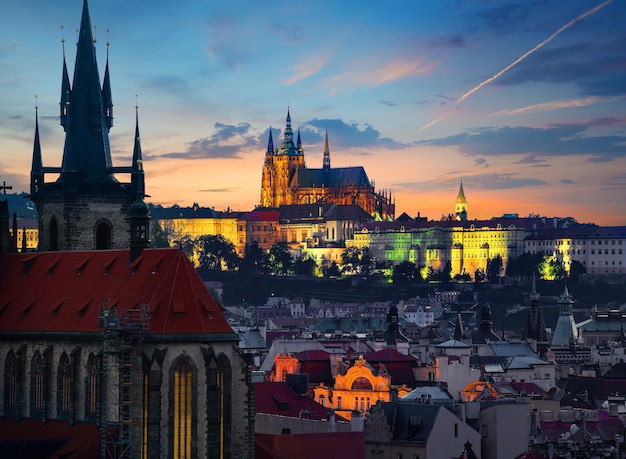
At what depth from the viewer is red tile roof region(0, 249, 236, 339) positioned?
6944 centimetres

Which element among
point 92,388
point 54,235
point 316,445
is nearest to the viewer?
point 92,388

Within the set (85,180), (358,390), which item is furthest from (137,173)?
(358,390)

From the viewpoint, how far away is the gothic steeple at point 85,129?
85.4 metres

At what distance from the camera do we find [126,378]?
6756 cm

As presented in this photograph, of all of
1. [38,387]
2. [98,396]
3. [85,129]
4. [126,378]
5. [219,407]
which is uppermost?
[85,129]

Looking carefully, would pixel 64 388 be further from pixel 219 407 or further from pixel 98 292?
pixel 219 407

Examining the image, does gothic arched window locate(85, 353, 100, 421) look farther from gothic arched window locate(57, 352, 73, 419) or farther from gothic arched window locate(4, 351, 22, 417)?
gothic arched window locate(4, 351, 22, 417)

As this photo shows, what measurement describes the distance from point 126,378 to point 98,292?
635 cm

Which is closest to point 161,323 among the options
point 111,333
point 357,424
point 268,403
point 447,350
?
point 111,333

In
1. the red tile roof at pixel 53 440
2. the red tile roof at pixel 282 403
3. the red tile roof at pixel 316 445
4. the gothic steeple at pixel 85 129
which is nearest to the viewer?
the red tile roof at pixel 53 440

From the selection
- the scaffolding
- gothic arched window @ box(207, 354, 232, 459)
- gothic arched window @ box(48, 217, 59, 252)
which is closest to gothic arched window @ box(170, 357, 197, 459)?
gothic arched window @ box(207, 354, 232, 459)

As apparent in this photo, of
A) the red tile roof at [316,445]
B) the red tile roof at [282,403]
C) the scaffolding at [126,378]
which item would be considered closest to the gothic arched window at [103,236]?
the red tile roof at [282,403]

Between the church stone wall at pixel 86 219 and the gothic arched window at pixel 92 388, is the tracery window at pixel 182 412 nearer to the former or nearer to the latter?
the gothic arched window at pixel 92 388

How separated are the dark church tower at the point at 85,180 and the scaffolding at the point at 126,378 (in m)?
15.3
